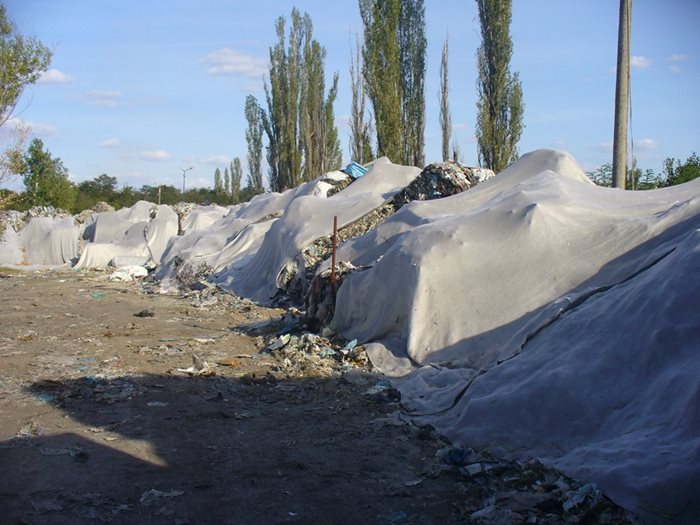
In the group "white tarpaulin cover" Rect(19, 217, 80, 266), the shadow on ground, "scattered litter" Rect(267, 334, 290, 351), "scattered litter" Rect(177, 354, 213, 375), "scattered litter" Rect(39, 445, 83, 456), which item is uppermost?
"white tarpaulin cover" Rect(19, 217, 80, 266)

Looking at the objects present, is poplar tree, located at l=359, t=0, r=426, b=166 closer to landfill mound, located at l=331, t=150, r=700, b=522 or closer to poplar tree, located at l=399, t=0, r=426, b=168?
poplar tree, located at l=399, t=0, r=426, b=168

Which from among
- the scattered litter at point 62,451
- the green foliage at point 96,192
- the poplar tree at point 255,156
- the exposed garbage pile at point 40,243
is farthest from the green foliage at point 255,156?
the scattered litter at point 62,451

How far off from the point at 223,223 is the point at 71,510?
14.5 m

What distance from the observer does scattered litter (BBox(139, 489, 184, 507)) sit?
3170 millimetres

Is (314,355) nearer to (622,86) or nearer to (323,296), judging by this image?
(323,296)

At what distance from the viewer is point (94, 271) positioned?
717 inches

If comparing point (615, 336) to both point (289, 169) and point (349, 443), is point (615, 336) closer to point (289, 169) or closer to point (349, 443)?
point (349, 443)

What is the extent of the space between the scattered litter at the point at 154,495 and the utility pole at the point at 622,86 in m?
7.76

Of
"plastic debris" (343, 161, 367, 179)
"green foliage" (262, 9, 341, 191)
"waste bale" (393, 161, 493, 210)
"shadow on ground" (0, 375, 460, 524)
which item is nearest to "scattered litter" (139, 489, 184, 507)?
"shadow on ground" (0, 375, 460, 524)

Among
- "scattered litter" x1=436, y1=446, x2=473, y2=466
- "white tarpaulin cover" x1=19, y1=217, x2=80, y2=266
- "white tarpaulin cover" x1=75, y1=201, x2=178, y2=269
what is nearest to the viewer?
"scattered litter" x1=436, y1=446, x2=473, y2=466

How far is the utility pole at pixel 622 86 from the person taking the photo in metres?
8.71

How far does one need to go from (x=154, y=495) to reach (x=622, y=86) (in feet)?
26.6

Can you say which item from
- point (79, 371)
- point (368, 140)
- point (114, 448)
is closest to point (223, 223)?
point (368, 140)

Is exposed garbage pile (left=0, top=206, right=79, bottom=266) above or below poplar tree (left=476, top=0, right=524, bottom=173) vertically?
below
